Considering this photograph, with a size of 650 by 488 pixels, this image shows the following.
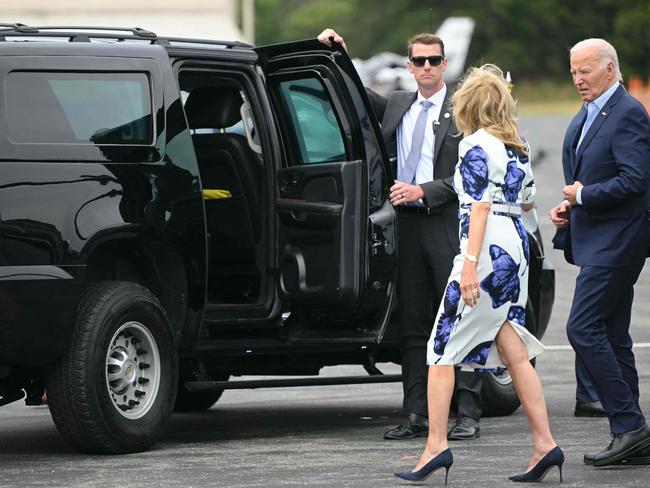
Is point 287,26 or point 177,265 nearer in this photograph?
point 177,265

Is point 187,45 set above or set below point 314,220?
above

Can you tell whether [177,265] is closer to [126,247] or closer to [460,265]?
[126,247]

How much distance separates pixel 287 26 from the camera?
154375 mm

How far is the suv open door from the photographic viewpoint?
8633 mm

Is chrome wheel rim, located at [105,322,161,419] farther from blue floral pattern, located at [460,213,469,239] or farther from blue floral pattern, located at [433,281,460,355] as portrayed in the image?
blue floral pattern, located at [460,213,469,239]

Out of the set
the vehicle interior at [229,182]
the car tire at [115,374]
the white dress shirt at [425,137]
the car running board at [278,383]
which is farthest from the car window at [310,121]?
the car tire at [115,374]

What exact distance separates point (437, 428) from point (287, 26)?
14861 cm

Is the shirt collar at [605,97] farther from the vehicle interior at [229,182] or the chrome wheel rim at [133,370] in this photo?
the chrome wheel rim at [133,370]

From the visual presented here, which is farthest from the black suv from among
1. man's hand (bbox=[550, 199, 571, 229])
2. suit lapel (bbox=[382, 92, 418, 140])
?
man's hand (bbox=[550, 199, 571, 229])

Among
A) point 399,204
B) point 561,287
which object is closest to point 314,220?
point 399,204

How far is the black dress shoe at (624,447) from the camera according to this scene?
771 cm

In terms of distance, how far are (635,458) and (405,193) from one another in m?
1.81

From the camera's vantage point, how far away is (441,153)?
8945 millimetres

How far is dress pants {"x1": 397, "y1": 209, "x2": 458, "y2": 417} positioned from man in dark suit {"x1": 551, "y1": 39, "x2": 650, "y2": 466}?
949mm
